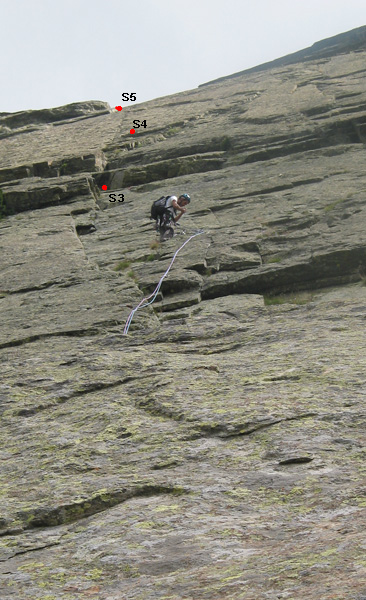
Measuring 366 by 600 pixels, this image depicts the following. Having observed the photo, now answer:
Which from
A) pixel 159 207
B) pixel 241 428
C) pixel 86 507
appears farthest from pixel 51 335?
pixel 159 207

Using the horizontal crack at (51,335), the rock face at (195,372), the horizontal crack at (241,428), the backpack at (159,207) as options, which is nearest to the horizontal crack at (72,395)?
the rock face at (195,372)

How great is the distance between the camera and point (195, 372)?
10812 mm

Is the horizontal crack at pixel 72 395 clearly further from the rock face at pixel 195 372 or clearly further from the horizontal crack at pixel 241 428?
the horizontal crack at pixel 241 428

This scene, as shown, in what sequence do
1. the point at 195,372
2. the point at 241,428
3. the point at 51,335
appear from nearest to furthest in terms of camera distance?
the point at 241,428 → the point at 195,372 → the point at 51,335

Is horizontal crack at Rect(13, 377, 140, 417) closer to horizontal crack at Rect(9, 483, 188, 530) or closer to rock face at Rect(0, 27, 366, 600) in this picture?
rock face at Rect(0, 27, 366, 600)

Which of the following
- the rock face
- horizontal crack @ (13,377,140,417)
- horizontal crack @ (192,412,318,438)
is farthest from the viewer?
horizontal crack @ (13,377,140,417)

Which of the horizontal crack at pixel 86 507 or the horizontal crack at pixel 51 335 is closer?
the horizontal crack at pixel 86 507

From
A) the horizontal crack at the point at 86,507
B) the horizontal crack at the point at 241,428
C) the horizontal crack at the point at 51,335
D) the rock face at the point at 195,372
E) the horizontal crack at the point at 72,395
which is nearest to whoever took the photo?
the rock face at the point at 195,372

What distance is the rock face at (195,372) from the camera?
6133mm

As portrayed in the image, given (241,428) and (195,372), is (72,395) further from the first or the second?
(241,428)

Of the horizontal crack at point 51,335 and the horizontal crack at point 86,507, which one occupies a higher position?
the horizontal crack at point 51,335

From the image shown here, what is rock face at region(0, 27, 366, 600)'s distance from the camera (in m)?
6.13

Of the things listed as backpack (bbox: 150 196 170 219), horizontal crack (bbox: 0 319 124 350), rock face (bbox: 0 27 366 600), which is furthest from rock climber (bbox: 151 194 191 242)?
horizontal crack (bbox: 0 319 124 350)

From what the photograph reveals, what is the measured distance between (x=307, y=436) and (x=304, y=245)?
9187 millimetres
